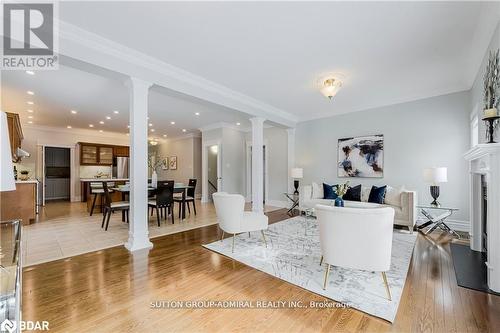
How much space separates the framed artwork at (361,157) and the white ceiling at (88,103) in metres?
2.81

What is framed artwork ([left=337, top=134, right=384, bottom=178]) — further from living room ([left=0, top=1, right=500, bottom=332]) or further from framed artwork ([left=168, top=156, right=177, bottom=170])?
framed artwork ([left=168, top=156, right=177, bottom=170])

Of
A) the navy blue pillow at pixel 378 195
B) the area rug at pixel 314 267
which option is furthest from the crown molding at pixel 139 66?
the navy blue pillow at pixel 378 195

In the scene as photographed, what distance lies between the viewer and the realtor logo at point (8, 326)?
0.87 metres

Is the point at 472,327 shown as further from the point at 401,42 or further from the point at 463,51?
the point at 463,51

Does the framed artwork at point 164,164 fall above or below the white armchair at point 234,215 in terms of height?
above

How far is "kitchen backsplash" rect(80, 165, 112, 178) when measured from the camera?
874cm

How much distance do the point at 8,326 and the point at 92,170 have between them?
9764 mm

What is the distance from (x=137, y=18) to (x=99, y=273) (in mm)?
2826

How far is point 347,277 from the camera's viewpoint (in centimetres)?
243

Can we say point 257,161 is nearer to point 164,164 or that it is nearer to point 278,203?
point 278,203

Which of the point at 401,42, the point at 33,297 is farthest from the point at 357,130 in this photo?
the point at 33,297

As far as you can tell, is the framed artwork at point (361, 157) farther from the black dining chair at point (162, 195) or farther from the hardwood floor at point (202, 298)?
the black dining chair at point (162, 195)

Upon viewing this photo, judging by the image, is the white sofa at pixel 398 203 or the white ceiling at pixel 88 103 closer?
the white ceiling at pixel 88 103

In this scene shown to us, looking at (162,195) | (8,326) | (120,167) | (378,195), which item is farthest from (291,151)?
(120,167)
